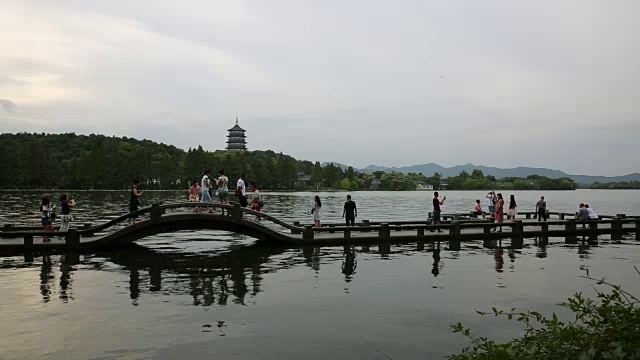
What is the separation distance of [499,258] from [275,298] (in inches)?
428

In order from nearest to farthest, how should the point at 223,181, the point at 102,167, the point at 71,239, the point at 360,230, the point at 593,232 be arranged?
the point at 71,239 → the point at 223,181 → the point at 360,230 → the point at 593,232 → the point at 102,167

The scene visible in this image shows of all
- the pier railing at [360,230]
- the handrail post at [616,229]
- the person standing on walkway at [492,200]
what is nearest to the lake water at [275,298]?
the pier railing at [360,230]

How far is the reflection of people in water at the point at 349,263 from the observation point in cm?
1540

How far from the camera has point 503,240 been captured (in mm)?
24344

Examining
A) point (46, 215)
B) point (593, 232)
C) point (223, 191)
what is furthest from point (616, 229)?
point (46, 215)

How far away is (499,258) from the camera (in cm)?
1894

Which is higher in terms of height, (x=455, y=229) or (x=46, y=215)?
(x=46, y=215)

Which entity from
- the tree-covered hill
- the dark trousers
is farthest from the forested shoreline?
the dark trousers

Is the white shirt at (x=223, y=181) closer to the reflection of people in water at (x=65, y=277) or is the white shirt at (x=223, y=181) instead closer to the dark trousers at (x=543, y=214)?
the reflection of people in water at (x=65, y=277)

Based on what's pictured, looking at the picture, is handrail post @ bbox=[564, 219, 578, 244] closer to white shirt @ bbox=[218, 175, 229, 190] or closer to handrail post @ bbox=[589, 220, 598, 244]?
handrail post @ bbox=[589, 220, 598, 244]

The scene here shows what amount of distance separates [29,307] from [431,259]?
45.4 feet

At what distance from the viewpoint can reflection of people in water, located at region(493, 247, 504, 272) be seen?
16938 millimetres

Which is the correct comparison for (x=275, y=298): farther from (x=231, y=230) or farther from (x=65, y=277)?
(x=231, y=230)

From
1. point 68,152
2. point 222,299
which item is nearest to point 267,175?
point 68,152
